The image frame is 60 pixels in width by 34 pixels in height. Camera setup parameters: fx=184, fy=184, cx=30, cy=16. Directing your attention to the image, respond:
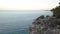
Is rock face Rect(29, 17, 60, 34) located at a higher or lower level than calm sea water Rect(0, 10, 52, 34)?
higher

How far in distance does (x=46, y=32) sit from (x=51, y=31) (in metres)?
0.44

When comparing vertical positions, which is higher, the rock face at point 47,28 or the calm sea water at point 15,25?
the rock face at point 47,28

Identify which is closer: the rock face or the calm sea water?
the rock face

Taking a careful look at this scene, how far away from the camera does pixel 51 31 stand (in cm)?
1369

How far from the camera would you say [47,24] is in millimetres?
16328

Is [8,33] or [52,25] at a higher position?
[52,25]

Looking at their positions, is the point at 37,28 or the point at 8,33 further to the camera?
the point at 8,33

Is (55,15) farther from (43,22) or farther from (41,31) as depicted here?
(41,31)

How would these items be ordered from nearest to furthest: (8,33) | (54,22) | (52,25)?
(52,25) < (54,22) < (8,33)

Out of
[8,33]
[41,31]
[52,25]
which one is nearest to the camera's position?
[41,31]

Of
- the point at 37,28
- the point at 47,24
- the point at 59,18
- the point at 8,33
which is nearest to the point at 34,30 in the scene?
the point at 37,28

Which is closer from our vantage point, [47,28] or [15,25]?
[47,28]

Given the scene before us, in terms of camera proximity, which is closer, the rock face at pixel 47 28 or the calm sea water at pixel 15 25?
the rock face at pixel 47 28

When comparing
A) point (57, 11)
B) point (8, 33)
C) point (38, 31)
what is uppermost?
point (57, 11)
